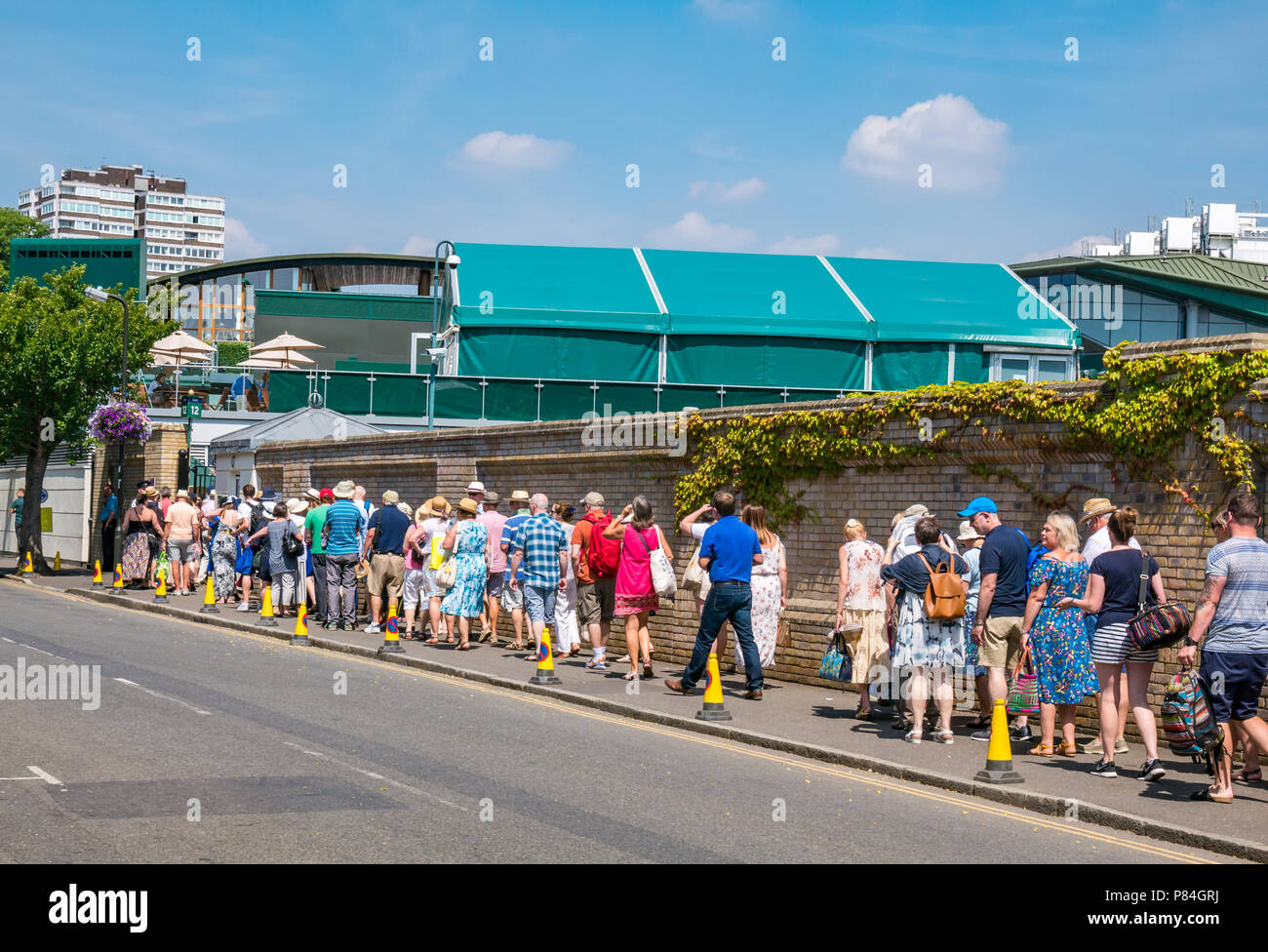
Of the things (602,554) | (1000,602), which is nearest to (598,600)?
(602,554)

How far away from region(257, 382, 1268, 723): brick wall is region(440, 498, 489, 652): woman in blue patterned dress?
181 centimetres

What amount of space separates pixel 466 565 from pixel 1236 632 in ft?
36.4

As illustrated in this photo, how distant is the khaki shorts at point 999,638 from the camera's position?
10.9 meters

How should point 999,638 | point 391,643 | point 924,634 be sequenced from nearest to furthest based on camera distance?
point 999,638 → point 924,634 → point 391,643

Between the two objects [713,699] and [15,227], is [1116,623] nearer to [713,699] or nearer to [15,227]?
[713,699]

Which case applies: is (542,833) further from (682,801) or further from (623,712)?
(623,712)

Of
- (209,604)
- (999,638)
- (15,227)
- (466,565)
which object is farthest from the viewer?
(15,227)

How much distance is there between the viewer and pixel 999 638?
35.8 ft

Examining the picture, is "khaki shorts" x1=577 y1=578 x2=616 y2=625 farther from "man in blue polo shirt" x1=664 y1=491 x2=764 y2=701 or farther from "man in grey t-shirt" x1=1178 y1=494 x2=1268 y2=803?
"man in grey t-shirt" x1=1178 y1=494 x2=1268 y2=803

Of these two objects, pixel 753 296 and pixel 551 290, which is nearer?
pixel 551 290

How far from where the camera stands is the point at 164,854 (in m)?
6.91

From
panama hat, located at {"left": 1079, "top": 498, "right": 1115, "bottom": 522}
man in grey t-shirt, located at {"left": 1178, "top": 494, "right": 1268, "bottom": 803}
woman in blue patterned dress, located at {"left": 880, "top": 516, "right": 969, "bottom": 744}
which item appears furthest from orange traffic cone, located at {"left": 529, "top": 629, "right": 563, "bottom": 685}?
man in grey t-shirt, located at {"left": 1178, "top": 494, "right": 1268, "bottom": 803}
